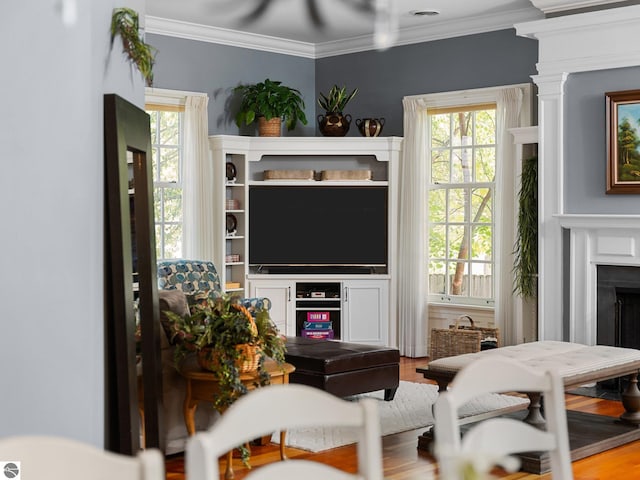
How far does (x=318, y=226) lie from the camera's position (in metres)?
8.88

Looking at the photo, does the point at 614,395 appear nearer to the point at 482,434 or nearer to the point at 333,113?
the point at 333,113

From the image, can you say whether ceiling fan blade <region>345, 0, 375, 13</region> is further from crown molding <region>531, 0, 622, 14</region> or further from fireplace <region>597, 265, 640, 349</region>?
fireplace <region>597, 265, 640, 349</region>

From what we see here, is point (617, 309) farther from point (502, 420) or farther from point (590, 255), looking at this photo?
point (502, 420)

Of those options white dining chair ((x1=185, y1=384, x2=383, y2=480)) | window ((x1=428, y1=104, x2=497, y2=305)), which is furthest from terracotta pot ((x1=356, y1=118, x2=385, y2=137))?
white dining chair ((x1=185, y1=384, x2=383, y2=480))

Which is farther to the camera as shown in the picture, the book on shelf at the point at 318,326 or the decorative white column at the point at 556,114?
the book on shelf at the point at 318,326

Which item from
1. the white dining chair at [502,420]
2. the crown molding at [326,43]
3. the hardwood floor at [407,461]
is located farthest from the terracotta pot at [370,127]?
the white dining chair at [502,420]

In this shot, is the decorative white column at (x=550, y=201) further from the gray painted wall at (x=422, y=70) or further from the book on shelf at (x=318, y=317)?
the book on shelf at (x=318, y=317)

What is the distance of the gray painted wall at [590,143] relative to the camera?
6953 mm

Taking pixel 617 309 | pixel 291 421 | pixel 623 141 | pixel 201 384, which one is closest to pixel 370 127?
pixel 623 141

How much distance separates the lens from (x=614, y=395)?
6883 millimetres

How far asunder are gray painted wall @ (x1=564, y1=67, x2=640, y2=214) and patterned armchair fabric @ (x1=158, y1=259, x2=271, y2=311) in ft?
8.15

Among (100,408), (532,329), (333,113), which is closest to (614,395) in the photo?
(532,329)

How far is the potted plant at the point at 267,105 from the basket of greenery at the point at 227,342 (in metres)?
3.97

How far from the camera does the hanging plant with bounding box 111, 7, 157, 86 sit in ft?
12.6
